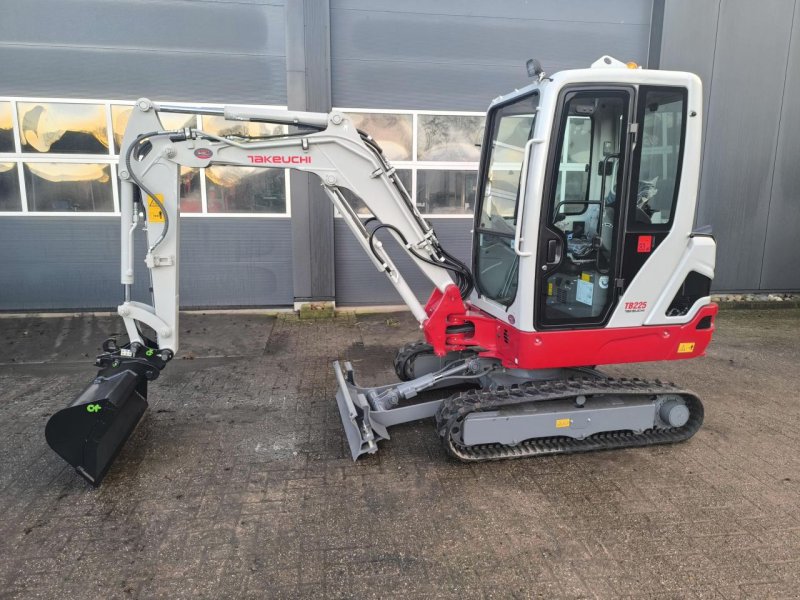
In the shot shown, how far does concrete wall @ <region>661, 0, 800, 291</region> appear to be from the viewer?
858 cm

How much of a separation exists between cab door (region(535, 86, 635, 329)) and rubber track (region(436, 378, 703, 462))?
1.58ft

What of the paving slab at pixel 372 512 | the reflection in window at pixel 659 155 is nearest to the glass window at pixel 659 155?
the reflection in window at pixel 659 155

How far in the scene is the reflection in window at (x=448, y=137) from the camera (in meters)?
8.43

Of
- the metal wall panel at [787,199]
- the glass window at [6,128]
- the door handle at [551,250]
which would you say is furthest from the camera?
the metal wall panel at [787,199]

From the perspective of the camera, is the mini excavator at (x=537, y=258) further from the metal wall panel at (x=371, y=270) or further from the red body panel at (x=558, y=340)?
the metal wall panel at (x=371, y=270)

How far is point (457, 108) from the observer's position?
8.46 metres

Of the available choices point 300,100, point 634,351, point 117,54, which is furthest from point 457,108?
point 634,351

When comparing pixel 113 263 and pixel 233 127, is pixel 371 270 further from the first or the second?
pixel 113 263

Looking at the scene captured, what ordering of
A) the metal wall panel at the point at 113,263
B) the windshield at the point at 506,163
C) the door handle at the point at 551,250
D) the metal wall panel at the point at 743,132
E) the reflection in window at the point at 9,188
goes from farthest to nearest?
the metal wall panel at the point at 743,132 → the metal wall panel at the point at 113,263 → the reflection in window at the point at 9,188 → the windshield at the point at 506,163 → the door handle at the point at 551,250

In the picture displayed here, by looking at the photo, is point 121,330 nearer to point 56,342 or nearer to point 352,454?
point 56,342

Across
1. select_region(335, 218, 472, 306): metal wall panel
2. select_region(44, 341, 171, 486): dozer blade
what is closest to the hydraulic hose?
select_region(44, 341, 171, 486): dozer blade

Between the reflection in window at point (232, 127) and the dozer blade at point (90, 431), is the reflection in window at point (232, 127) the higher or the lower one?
the higher one

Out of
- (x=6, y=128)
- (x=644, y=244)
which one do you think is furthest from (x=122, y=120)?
(x=644, y=244)

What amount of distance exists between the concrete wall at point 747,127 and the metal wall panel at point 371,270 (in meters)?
4.22
